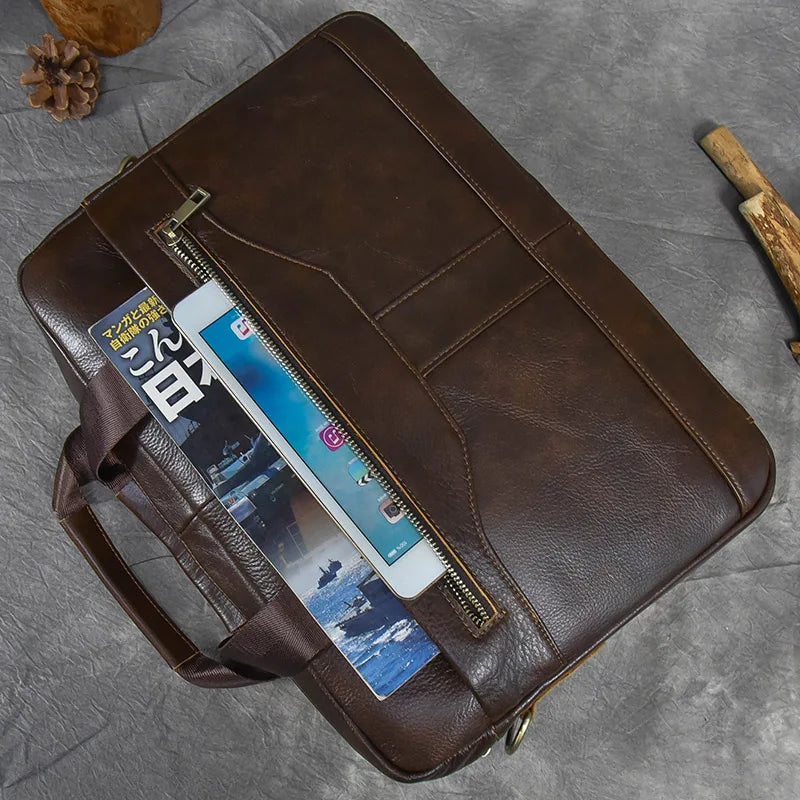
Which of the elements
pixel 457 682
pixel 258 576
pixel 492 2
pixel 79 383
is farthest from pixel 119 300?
pixel 492 2

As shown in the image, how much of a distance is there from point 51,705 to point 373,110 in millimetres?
867

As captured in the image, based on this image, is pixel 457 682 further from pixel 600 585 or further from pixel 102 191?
pixel 102 191

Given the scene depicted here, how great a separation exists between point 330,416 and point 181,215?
250 millimetres

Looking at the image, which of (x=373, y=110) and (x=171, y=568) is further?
(x=171, y=568)

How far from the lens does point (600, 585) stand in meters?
0.71

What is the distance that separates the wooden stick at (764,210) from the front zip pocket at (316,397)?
2.08 feet

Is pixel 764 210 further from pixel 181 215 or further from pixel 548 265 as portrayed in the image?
pixel 181 215

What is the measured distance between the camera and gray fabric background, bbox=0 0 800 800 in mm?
1017

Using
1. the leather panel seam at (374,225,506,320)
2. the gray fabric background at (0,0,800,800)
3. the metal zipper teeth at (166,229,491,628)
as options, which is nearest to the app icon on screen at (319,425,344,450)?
the metal zipper teeth at (166,229,491,628)

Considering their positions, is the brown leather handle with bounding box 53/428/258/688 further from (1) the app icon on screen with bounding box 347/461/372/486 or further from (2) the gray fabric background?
(1) the app icon on screen with bounding box 347/461/372/486

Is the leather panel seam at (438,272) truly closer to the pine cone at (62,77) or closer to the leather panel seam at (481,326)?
the leather panel seam at (481,326)

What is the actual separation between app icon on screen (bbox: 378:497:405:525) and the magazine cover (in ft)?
0.21

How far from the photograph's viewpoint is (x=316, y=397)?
71 centimetres

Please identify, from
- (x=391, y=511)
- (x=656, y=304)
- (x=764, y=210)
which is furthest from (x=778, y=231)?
(x=391, y=511)
